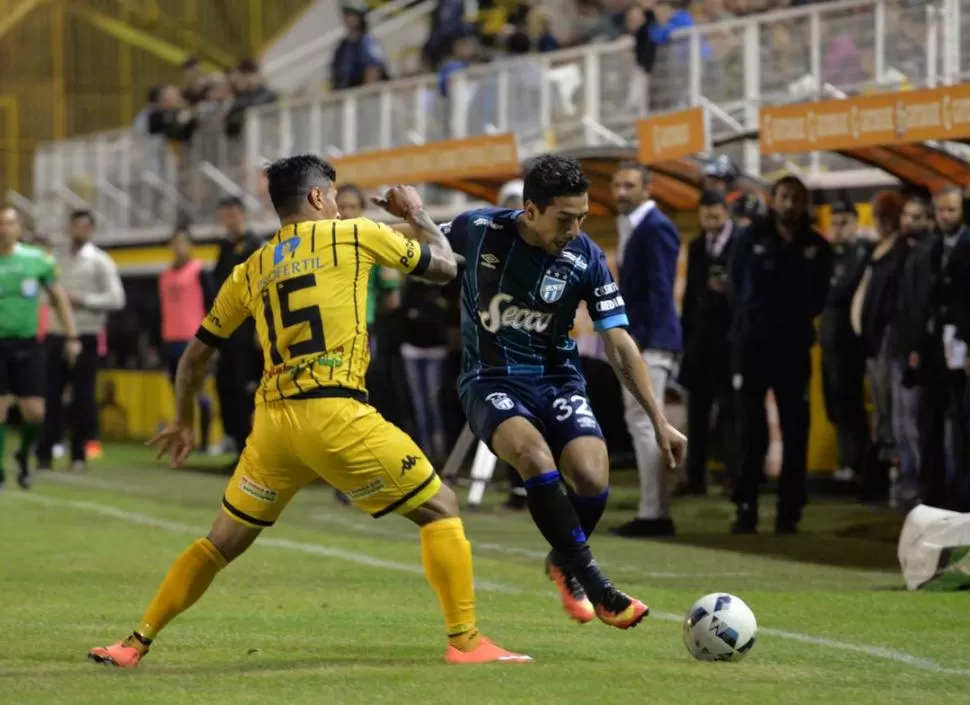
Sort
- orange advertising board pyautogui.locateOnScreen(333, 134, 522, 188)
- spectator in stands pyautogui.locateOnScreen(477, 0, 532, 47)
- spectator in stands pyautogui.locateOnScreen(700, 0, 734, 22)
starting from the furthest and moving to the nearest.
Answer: spectator in stands pyautogui.locateOnScreen(477, 0, 532, 47), spectator in stands pyautogui.locateOnScreen(700, 0, 734, 22), orange advertising board pyautogui.locateOnScreen(333, 134, 522, 188)

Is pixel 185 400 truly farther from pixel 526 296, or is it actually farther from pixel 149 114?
pixel 149 114

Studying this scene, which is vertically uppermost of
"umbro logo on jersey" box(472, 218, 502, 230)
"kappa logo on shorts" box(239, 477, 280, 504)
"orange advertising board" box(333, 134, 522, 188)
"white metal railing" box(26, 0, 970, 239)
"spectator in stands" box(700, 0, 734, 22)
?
"spectator in stands" box(700, 0, 734, 22)

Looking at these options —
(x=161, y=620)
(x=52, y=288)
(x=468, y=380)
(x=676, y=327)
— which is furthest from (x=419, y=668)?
(x=52, y=288)

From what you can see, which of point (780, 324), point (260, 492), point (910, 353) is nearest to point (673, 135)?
point (780, 324)

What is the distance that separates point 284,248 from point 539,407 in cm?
145

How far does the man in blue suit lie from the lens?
41.5 feet

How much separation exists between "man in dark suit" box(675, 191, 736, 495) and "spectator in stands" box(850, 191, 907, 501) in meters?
0.99

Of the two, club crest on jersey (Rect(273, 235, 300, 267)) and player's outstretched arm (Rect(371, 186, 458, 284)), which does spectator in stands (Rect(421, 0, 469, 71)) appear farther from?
club crest on jersey (Rect(273, 235, 300, 267))

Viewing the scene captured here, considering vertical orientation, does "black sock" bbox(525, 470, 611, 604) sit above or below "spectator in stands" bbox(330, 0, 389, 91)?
below

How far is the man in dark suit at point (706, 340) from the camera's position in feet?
48.1

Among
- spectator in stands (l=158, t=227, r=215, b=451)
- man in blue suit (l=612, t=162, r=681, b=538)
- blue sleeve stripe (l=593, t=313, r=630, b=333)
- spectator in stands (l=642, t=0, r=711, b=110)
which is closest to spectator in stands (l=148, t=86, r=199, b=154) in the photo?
spectator in stands (l=158, t=227, r=215, b=451)

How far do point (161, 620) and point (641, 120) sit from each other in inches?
317

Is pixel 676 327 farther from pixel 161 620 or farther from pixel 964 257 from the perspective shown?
pixel 161 620

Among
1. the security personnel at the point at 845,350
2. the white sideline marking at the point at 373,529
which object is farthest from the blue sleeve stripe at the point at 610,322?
the security personnel at the point at 845,350
